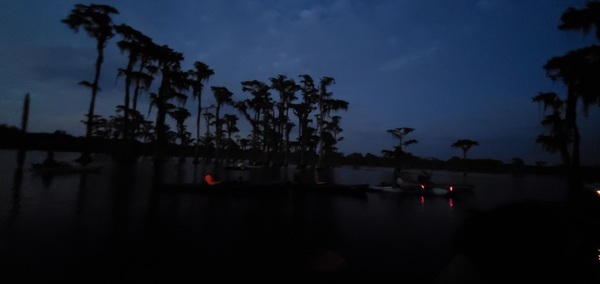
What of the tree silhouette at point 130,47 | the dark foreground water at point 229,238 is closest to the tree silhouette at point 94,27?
the tree silhouette at point 130,47

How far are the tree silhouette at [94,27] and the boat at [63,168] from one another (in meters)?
4.23

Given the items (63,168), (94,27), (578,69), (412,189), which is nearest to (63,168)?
(63,168)

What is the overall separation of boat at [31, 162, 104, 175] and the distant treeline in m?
31.1

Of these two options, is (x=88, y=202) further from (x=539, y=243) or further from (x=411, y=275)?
(x=539, y=243)

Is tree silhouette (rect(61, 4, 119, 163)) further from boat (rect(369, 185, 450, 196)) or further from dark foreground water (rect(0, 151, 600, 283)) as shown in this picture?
boat (rect(369, 185, 450, 196))

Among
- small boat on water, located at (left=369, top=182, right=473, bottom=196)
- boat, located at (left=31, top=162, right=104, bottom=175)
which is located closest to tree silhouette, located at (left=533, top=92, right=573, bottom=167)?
small boat on water, located at (left=369, top=182, right=473, bottom=196)

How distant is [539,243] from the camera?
61.8 inches

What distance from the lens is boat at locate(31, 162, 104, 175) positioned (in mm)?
23573

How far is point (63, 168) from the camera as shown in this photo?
25125mm

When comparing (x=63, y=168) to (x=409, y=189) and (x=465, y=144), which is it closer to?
(x=409, y=189)

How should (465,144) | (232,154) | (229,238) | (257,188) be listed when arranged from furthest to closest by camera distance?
(232,154) < (465,144) < (257,188) < (229,238)

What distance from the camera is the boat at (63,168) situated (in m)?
23.6

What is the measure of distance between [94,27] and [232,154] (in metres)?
70.7

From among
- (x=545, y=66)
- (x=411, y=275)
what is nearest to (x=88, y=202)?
(x=411, y=275)
